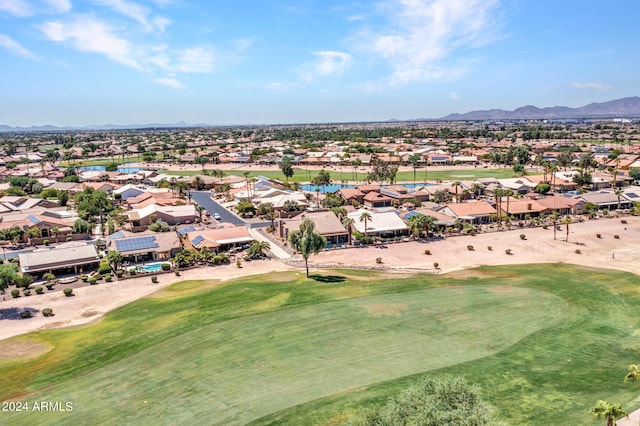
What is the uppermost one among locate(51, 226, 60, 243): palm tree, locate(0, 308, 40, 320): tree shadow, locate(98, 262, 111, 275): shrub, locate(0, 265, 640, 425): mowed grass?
locate(51, 226, 60, 243): palm tree

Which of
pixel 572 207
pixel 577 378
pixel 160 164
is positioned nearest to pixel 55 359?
pixel 577 378

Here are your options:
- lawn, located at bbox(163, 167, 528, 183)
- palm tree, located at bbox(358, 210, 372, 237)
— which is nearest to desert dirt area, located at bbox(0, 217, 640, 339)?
palm tree, located at bbox(358, 210, 372, 237)

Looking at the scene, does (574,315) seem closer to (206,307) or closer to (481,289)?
(481,289)

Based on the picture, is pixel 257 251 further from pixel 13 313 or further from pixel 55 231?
pixel 55 231

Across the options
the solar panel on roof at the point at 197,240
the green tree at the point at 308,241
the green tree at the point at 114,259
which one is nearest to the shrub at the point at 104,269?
the green tree at the point at 114,259

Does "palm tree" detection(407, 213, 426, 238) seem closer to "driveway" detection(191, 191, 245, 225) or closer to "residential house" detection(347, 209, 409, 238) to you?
"residential house" detection(347, 209, 409, 238)

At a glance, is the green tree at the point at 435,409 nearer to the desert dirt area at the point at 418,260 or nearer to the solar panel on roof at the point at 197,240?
the desert dirt area at the point at 418,260

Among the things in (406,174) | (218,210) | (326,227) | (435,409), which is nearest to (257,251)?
(326,227)

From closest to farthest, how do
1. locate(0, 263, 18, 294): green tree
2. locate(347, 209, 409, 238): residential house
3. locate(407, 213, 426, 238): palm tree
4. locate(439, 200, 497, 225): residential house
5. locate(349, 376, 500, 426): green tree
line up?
1. locate(349, 376, 500, 426): green tree
2. locate(0, 263, 18, 294): green tree
3. locate(407, 213, 426, 238): palm tree
4. locate(347, 209, 409, 238): residential house
5. locate(439, 200, 497, 225): residential house
